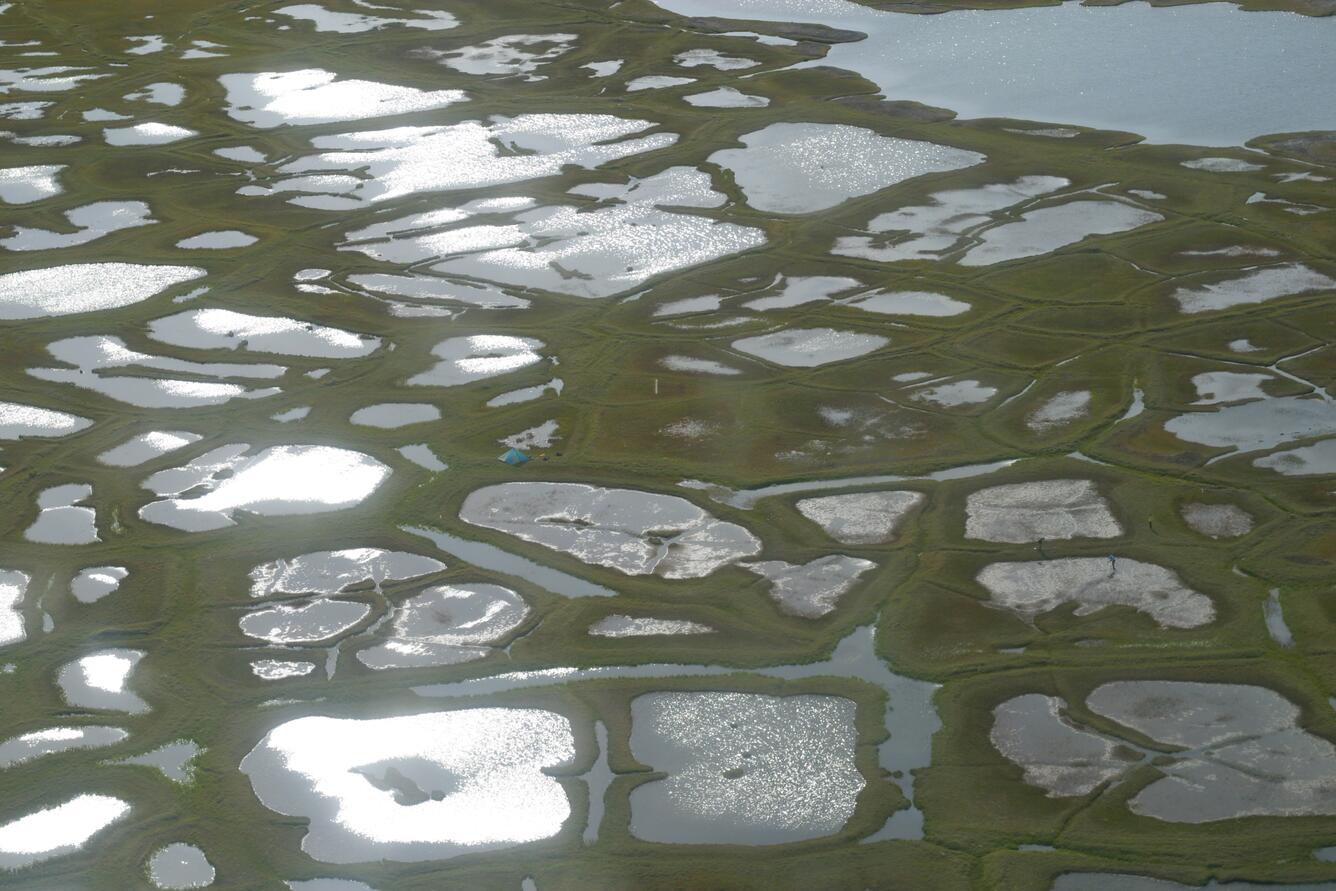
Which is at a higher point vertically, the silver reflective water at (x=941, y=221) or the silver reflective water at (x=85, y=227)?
the silver reflective water at (x=941, y=221)

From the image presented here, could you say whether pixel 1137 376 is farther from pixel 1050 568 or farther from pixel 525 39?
pixel 525 39

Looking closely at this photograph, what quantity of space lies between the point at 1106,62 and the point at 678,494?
633 inches

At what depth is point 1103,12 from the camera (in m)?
27.9

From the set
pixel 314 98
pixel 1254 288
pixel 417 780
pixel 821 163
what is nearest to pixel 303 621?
pixel 417 780

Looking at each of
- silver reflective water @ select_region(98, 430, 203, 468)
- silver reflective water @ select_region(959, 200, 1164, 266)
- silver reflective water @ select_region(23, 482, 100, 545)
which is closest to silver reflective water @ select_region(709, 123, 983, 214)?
silver reflective water @ select_region(959, 200, 1164, 266)

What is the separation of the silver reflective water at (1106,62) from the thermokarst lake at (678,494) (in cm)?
27

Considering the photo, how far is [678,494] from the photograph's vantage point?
39.4 ft

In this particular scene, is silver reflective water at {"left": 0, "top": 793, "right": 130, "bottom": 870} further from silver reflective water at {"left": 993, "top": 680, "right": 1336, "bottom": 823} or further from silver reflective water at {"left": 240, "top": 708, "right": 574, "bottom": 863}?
silver reflective water at {"left": 993, "top": 680, "right": 1336, "bottom": 823}

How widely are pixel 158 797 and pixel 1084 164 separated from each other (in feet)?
48.1

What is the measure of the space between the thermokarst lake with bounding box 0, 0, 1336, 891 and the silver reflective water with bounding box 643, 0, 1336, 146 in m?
0.27

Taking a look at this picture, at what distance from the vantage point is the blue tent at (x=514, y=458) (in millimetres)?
12555

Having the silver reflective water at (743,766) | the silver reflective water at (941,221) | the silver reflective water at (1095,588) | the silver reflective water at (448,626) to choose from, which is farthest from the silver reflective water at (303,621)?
the silver reflective water at (941,221)

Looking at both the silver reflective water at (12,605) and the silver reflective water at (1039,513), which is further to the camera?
the silver reflective water at (1039,513)

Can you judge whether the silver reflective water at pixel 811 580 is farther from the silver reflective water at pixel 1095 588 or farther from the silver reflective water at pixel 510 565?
the silver reflective water at pixel 510 565
